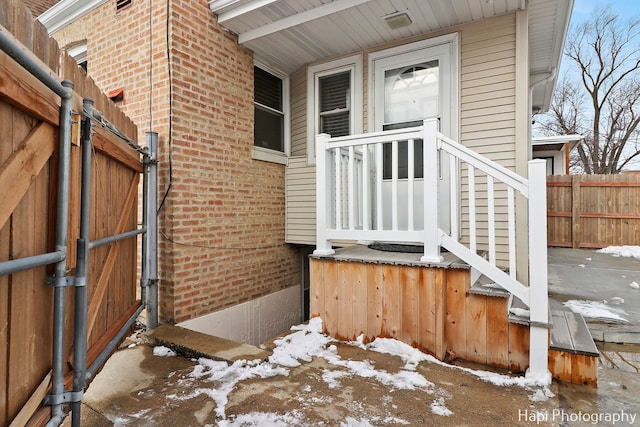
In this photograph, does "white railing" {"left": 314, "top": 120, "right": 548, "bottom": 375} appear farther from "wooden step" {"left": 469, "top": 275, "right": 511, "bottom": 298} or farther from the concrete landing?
the concrete landing

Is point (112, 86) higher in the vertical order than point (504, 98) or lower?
higher

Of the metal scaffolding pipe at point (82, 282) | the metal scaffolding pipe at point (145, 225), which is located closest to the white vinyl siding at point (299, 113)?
the metal scaffolding pipe at point (145, 225)

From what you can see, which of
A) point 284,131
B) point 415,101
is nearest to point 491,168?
point 415,101

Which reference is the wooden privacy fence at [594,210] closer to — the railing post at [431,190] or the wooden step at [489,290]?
the wooden step at [489,290]

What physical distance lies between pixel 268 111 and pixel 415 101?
2087 millimetres

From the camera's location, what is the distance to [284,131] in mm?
5328

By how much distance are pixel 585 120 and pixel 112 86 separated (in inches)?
836

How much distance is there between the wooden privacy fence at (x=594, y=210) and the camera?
834cm

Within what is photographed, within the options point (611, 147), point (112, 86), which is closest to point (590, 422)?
point (112, 86)

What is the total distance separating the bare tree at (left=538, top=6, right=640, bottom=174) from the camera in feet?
53.7

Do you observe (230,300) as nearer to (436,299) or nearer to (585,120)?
(436,299)

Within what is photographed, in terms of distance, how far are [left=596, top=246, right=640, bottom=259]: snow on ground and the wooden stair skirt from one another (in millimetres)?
6483

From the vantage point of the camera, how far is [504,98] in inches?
150

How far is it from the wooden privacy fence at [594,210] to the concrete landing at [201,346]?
29.1 feet
